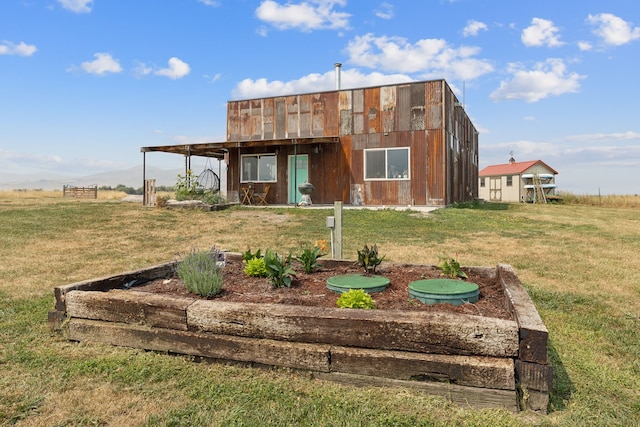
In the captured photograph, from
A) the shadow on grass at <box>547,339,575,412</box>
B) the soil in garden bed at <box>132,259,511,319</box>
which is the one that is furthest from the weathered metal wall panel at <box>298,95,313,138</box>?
the shadow on grass at <box>547,339,575,412</box>

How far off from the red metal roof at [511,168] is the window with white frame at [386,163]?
83.4 feet

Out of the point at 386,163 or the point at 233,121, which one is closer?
the point at 386,163

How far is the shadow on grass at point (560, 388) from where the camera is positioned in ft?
8.63

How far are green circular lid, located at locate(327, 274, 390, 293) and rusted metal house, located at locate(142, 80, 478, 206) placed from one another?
12.4 m

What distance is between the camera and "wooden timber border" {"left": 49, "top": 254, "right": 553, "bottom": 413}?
2523mm

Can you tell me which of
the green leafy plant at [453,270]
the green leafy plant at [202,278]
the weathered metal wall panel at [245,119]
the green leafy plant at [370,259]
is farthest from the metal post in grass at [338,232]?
the weathered metal wall panel at [245,119]

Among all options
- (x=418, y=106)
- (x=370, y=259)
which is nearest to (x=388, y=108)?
(x=418, y=106)

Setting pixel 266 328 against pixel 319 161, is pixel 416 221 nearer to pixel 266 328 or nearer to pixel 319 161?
pixel 319 161

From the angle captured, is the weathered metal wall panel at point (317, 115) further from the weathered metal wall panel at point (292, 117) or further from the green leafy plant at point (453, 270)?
the green leafy plant at point (453, 270)

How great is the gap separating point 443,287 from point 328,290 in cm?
109

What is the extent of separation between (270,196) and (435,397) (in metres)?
16.6

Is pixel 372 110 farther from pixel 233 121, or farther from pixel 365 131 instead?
pixel 233 121

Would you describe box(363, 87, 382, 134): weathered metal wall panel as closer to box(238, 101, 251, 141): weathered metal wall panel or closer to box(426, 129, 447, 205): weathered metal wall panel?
box(426, 129, 447, 205): weathered metal wall panel

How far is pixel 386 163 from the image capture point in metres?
16.6
